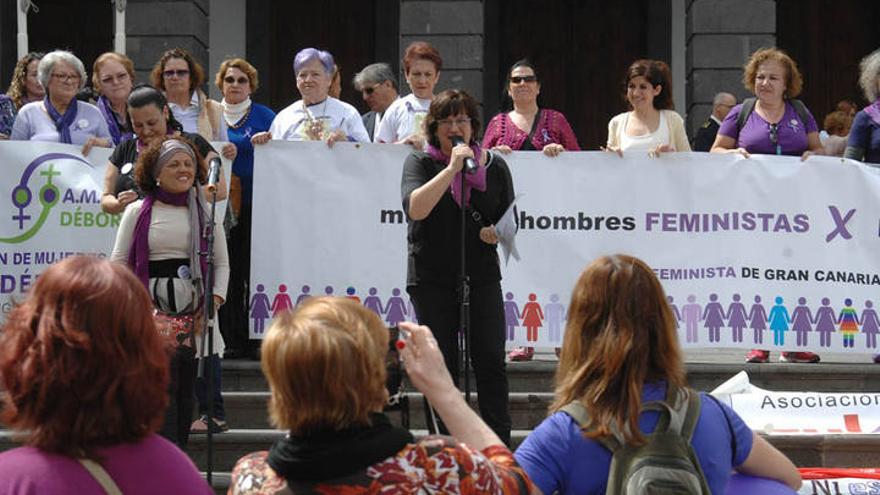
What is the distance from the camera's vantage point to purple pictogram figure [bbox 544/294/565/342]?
8.65 meters

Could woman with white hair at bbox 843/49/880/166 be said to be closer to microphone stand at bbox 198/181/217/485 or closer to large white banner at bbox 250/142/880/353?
large white banner at bbox 250/142/880/353

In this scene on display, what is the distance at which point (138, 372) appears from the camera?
2.76m

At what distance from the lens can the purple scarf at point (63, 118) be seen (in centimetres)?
894

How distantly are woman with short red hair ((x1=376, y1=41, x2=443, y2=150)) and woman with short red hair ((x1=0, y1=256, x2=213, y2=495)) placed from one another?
6.00 meters

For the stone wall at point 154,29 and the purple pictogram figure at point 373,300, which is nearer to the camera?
the purple pictogram figure at point 373,300

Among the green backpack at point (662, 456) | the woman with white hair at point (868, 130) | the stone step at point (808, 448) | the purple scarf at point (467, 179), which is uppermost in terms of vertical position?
the woman with white hair at point (868, 130)

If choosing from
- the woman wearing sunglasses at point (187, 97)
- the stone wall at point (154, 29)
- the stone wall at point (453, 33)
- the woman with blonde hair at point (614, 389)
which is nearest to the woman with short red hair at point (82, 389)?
the woman with blonde hair at point (614, 389)

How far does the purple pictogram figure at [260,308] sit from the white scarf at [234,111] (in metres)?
1.15

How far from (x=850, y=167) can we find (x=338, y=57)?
8164 millimetres

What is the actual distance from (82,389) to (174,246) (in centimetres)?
415

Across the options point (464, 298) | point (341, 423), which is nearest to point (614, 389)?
point (341, 423)

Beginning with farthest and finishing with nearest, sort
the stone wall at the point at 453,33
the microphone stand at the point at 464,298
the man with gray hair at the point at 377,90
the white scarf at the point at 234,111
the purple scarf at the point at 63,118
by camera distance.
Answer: the stone wall at the point at 453,33
the man with gray hair at the point at 377,90
the white scarf at the point at 234,111
the purple scarf at the point at 63,118
the microphone stand at the point at 464,298

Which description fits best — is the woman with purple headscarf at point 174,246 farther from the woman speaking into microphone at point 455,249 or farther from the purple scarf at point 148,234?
the woman speaking into microphone at point 455,249

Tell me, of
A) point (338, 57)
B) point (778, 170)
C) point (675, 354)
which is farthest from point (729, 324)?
point (338, 57)
